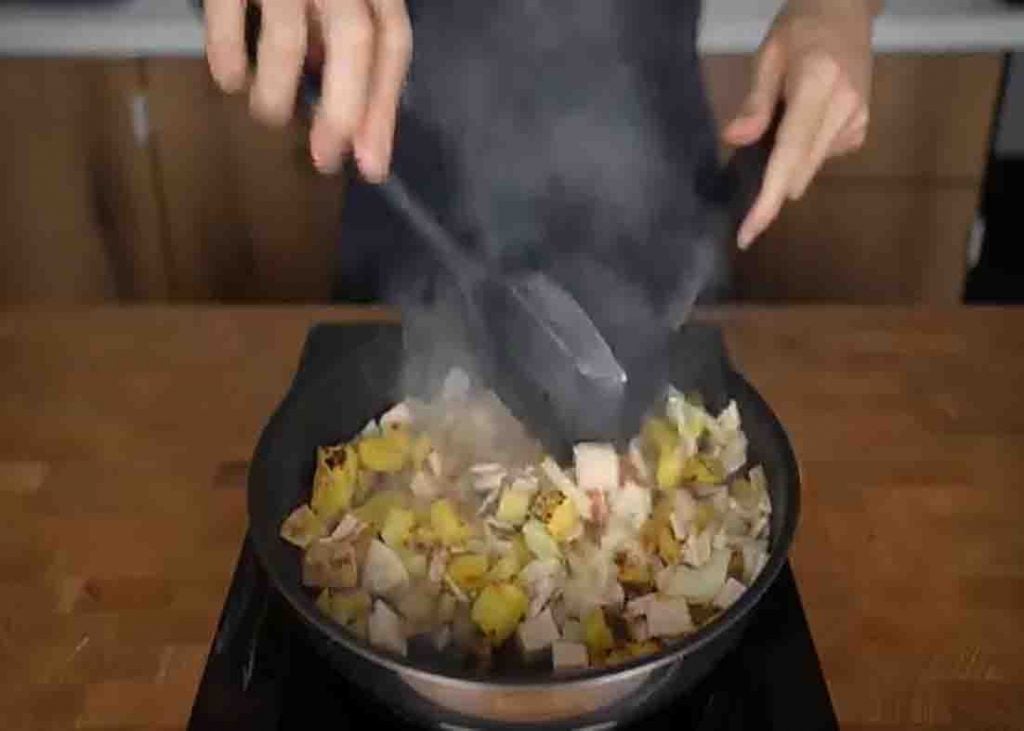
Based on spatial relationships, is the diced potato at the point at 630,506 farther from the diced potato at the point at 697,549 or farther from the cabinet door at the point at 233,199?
the cabinet door at the point at 233,199

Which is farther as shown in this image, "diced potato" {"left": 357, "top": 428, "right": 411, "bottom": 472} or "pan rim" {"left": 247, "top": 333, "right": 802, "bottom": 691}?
"diced potato" {"left": 357, "top": 428, "right": 411, "bottom": 472}

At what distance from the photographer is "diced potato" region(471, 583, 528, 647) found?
79cm

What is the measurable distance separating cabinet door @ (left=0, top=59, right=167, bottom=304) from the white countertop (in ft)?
0.14

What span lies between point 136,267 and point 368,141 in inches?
42.9

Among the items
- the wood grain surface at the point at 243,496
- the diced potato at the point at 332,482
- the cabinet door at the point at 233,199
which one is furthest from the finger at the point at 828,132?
the cabinet door at the point at 233,199

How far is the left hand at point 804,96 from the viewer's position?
868 millimetres

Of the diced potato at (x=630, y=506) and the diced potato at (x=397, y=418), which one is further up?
the diced potato at (x=397, y=418)

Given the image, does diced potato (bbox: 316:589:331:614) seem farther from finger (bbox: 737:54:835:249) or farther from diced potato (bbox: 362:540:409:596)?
finger (bbox: 737:54:835:249)

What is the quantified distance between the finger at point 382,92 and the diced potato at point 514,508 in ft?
0.68

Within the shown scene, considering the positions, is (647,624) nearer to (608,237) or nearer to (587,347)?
(587,347)

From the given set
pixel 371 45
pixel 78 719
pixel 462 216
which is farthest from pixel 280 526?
pixel 462 216

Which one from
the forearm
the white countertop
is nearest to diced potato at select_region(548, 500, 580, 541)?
the forearm

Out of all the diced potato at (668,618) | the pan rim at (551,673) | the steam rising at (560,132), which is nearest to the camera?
the pan rim at (551,673)

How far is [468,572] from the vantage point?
814mm
